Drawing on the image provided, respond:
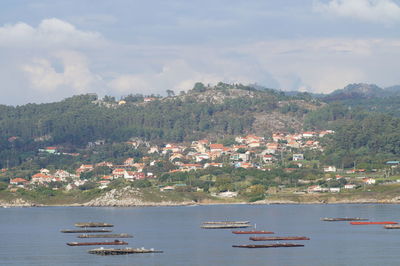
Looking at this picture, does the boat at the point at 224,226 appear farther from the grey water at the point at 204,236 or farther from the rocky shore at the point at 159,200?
the rocky shore at the point at 159,200

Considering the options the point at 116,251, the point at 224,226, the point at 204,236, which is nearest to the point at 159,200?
the point at 224,226

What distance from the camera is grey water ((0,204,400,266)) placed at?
83812 mm

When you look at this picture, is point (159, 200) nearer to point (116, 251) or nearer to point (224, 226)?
point (224, 226)

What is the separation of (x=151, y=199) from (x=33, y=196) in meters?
28.0

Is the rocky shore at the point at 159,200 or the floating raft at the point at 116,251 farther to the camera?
the rocky shore at the point at 159,200

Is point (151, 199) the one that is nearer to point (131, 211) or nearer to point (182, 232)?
point (131, 211)

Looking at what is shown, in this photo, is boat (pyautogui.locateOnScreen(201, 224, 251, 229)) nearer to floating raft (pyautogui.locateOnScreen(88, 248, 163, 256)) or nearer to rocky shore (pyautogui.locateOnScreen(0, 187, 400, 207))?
floating raft (pyautogui.locateOnScreen(88, 248, 163, 256))

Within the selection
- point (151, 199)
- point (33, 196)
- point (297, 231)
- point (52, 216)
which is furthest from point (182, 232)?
point (33, 196)

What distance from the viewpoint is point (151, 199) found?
184250mm

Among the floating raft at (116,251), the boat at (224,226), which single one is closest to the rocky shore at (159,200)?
the boat at (224,226)

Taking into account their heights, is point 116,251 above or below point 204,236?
above

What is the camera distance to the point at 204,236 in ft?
359

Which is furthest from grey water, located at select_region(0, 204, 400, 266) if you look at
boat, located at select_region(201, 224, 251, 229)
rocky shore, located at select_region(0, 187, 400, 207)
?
rocky shore, located at select_region(0, 187, 400, 207)

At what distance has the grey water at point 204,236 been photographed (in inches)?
3300
